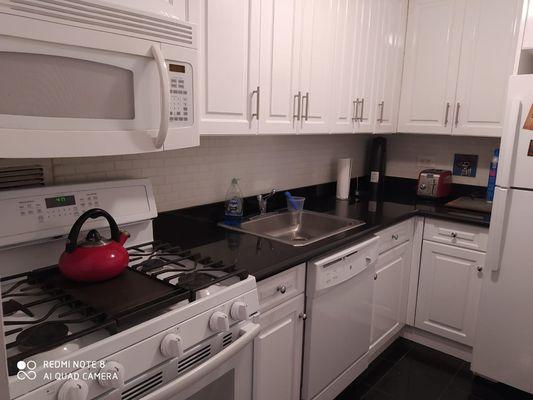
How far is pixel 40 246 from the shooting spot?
1.25 metres

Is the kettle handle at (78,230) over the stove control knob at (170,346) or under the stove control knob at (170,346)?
over

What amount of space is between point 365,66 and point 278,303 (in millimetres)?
1575

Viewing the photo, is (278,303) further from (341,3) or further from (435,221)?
(341,3)

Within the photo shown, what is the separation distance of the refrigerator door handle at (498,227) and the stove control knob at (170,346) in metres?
1.75

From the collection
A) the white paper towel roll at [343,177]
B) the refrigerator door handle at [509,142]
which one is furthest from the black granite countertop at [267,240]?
the refrigerator door handle at [509,142]

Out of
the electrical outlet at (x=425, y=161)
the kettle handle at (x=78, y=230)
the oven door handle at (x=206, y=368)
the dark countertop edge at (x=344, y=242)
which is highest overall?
the electrical outlet at (x=425, y=161)

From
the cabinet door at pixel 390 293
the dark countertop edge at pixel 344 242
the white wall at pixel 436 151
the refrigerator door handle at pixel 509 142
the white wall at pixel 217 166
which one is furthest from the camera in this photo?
the white wall at pixel 436 151

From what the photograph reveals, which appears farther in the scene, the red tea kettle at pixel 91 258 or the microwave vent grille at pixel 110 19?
the red tea kettle at pixel 91 258

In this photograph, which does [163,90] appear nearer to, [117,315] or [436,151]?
[117,315]

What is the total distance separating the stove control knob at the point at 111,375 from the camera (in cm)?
86

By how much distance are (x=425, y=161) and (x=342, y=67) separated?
50.3 inches

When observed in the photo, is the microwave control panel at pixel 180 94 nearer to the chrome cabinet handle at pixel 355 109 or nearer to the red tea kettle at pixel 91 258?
the red tea kettle at pixel 91 258

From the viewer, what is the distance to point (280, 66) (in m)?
1.80

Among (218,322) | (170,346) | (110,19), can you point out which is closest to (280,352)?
(218,322)
